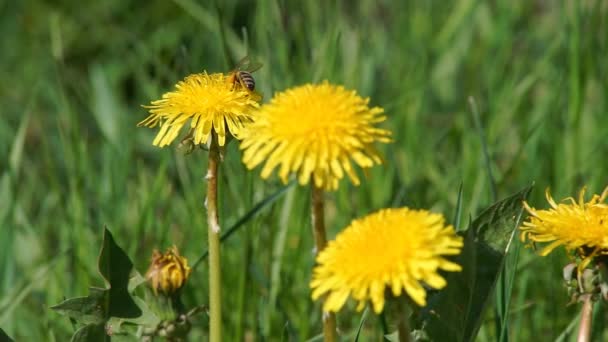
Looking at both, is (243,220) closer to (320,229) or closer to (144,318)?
(144,318)

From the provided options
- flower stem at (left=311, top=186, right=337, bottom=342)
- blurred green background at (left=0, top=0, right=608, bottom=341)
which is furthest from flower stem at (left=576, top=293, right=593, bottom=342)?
flower stem at (left=311, top=186, right=337, bottom=342)

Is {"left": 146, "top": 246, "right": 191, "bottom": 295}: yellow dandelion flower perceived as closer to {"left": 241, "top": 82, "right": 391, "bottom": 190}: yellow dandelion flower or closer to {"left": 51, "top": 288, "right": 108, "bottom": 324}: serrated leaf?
{"left": 51, "top": 288, "right": 108, "bottom": 324}: serrated leaf

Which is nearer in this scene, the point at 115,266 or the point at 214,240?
the point at 214,240

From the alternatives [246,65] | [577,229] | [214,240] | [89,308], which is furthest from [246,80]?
[577,229]

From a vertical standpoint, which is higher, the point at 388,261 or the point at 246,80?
the point at 246,80

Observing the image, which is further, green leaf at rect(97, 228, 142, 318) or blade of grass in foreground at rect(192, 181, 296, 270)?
blade of grass in foreground at rect(192, 181, 296, 270)

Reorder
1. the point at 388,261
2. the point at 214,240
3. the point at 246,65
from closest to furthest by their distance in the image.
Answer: the point at 388,261
the point at 214,240
the point at 246,65
